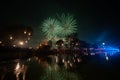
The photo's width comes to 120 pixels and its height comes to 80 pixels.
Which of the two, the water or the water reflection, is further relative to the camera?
the water

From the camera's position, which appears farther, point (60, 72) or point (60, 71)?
point (60, 71)

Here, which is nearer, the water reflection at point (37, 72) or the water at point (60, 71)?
the water reflection at point (37, 72)

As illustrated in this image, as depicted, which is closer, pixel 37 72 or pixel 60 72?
pixel 60 72

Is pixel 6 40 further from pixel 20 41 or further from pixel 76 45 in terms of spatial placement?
pixel 76 45

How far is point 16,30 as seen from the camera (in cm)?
10662

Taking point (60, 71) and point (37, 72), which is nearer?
point (37, 72)

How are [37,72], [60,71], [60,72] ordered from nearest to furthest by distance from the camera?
[60,72] < [37,72] < [60,71]

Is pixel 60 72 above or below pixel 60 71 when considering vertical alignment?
below

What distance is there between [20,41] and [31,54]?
32.3 meters

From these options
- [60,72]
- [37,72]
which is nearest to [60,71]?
[60,72]

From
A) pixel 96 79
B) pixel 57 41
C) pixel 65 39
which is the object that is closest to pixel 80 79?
pixel 96 79

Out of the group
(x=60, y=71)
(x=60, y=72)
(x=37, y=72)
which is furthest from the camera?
(x=60, y=71)

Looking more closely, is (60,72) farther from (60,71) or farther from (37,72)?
(37,72)

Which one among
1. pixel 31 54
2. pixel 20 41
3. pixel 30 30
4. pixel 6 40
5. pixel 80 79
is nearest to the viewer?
pixel 80 79
